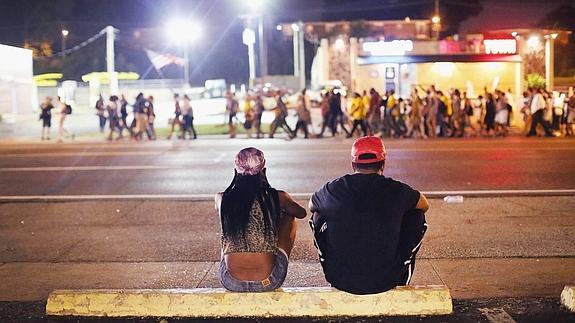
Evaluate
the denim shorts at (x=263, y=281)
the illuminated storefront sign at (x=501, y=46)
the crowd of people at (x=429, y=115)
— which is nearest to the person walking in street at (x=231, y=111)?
the crowd of people at (x=429, y=115)

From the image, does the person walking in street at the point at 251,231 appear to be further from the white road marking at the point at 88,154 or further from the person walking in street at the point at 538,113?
the person walking in street at the point at 538,113

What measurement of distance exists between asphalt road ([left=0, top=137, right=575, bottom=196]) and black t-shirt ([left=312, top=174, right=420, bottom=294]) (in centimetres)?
727

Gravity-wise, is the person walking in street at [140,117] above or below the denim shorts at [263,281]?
above

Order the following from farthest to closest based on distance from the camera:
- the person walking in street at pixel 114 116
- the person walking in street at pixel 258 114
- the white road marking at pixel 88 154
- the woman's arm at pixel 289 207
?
the person walking in street at pixel 114 116 → the person walking in street at pixel 258 114 → the white road marking at pixel 88 154 → the woman's arm at pixel 289 207

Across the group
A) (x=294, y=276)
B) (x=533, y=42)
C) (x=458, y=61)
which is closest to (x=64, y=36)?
(x=458, y=61)

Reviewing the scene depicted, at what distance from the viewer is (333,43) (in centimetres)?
4672

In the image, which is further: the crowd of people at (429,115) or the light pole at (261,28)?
the light pole at (261,28)

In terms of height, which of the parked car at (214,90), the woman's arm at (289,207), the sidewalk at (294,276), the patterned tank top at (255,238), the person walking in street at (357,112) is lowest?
the sidewalk at (294,276)

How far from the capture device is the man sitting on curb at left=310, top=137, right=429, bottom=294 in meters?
4.58

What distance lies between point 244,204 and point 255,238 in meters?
0.24

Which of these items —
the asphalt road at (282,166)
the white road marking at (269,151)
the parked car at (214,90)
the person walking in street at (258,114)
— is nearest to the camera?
the asphalt road at (282,166)

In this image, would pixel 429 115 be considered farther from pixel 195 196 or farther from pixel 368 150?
pixel 368 150

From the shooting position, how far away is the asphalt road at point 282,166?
1266 centimetres

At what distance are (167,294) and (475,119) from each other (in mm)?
21304
